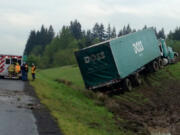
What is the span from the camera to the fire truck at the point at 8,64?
2634 centimetres

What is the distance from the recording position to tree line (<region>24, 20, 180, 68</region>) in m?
103

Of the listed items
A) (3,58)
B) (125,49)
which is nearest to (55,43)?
(3,58)

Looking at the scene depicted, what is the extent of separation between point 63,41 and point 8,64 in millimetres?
88168

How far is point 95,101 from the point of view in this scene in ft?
58.5

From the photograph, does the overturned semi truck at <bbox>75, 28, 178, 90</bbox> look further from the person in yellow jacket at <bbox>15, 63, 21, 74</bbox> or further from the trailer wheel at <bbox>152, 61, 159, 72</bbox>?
the person in yellow jacket at <bbox>15, 63, 21, 74</bbox>

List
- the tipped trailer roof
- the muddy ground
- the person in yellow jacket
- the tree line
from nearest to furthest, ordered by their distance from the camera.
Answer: the muddy ground < the tipped trailer roof < the person in yellow jacket < the tree line

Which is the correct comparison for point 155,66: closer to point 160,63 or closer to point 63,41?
point 160,63

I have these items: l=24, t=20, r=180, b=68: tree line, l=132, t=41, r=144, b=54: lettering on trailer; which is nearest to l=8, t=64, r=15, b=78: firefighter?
l=132, t=41, r=144, b=54: lettering on trailer

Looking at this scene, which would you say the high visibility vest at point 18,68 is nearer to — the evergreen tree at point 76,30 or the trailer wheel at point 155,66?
the trailer wheel at point 155,66

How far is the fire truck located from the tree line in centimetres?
6569

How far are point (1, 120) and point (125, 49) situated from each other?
12.5 metres

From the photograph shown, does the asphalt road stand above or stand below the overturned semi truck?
below

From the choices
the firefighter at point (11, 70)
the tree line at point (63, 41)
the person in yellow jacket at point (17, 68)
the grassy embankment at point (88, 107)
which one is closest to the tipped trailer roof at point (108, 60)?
the grassy embankment at point (88, 107)

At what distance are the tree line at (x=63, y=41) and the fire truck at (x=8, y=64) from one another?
65.7 m
